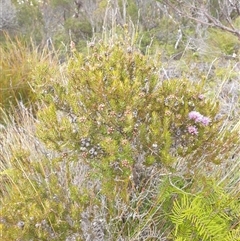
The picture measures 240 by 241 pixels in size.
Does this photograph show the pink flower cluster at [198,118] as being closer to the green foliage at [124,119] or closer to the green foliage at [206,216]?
the green foliage at [124,119]

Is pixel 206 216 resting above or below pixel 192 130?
below

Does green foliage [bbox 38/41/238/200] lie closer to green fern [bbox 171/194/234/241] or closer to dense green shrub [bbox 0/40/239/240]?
dense green shrub [bbox 0/40/239/240]

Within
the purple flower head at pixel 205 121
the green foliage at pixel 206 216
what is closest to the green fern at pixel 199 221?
the green foliage at pixel 206 216

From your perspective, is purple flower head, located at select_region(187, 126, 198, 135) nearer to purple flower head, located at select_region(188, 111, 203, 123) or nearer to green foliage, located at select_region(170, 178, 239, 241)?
purple flower head, located at select_region(188, 111, 203, 123)

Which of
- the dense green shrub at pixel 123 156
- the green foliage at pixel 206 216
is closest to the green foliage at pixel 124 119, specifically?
the dense green shrub at pixel 123 156

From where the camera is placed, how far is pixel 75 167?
220cm

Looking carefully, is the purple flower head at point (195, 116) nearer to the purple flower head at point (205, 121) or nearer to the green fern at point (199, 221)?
the purple flower head at point (205, 121)

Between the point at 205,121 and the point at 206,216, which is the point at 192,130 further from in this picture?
the point at 206,216

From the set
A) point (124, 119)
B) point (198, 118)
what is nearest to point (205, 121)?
point (198, 118)

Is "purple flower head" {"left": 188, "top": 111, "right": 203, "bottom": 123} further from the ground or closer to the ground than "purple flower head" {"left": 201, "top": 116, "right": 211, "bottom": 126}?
Answer: further from the ground

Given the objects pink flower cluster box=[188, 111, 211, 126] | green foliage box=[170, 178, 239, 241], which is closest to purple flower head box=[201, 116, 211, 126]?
pink flower cluster box=[188, 111, 211, 126]

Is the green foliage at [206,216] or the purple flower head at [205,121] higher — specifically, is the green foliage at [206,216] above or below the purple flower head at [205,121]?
below

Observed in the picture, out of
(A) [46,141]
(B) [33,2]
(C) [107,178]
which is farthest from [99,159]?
(B) [33,2]

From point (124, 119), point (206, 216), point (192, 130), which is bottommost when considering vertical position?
point (206, 216)
